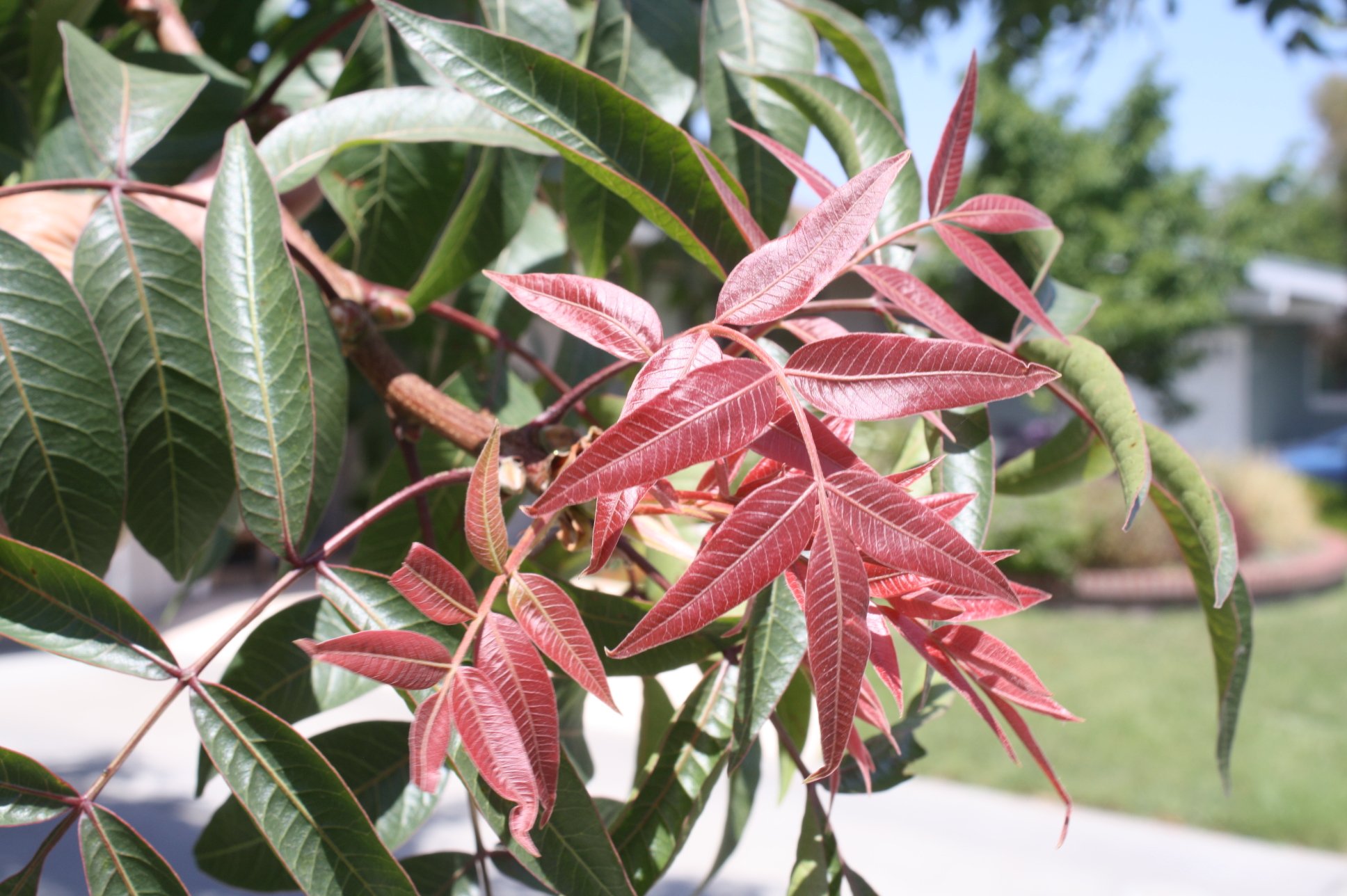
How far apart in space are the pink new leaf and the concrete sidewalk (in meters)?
2.69

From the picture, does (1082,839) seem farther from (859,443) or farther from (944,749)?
(859,443)

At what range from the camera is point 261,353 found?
0.54 meters

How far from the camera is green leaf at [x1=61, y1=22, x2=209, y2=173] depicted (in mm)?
709

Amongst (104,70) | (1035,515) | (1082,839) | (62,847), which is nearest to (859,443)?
(104,70)

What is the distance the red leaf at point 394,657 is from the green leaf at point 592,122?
0.86 ft

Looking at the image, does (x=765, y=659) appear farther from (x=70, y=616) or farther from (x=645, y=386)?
(x=70, y=616)

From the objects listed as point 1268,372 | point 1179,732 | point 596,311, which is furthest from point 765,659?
point 1268,372

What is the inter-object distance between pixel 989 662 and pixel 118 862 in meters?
0.41

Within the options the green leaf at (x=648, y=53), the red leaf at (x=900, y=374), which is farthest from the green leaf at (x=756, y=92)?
the red leaf at (x=900, y=374)

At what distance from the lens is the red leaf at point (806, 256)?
41 cm

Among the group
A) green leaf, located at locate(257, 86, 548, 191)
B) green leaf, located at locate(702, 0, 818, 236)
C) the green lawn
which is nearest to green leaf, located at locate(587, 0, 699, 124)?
green leaf, located at locate(702, 0, 818, 236)

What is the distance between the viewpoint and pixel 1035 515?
7520 mm

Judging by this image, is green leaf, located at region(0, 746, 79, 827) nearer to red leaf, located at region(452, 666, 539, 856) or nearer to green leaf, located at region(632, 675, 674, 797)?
red leaf, located at region(452, 666, 539, 856)

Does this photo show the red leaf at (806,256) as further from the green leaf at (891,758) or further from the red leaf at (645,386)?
the green leaf at (891,758)
